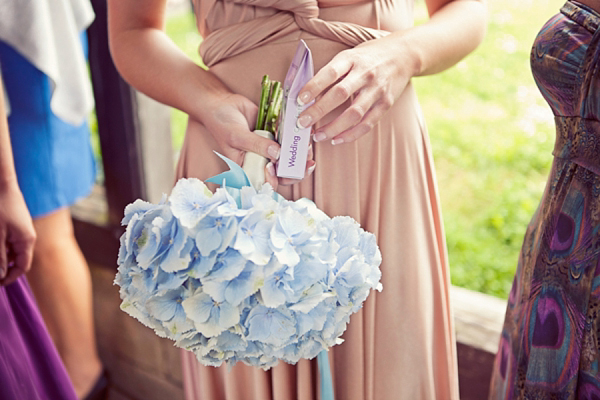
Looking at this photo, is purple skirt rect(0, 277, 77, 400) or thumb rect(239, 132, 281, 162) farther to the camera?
purple skirt rect(0, 277, 77, 400)

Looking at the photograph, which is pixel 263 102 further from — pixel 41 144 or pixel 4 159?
pixel 41 144

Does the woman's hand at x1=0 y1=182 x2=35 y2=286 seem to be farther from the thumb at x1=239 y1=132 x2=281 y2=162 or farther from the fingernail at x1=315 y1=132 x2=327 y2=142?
the fingernail at x1=315 y1=132 x2=327 y2=142

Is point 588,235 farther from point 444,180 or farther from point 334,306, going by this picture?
point 444,180

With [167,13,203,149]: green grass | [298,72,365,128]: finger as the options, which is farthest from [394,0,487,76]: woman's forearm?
[167,13,203,149]: green grass

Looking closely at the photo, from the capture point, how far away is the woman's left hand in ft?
2.52

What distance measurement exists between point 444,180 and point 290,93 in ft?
8.24

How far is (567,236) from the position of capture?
2.74 feet

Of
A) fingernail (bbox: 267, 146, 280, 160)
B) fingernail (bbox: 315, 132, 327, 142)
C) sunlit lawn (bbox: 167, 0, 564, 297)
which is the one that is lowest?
sunlit lawn (bbox: 167, 0, 564, 297)

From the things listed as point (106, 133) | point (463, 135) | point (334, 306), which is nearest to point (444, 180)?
point (463, 135)

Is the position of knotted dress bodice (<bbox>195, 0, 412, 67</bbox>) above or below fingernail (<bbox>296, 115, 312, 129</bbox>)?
A: above

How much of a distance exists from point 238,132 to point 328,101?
0.52 ft

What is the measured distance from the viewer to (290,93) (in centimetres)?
76

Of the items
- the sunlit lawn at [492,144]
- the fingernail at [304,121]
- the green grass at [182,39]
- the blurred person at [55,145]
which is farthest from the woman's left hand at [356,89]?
the green grass at [182,39]

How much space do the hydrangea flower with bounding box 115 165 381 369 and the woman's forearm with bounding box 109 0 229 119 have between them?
302 mm
